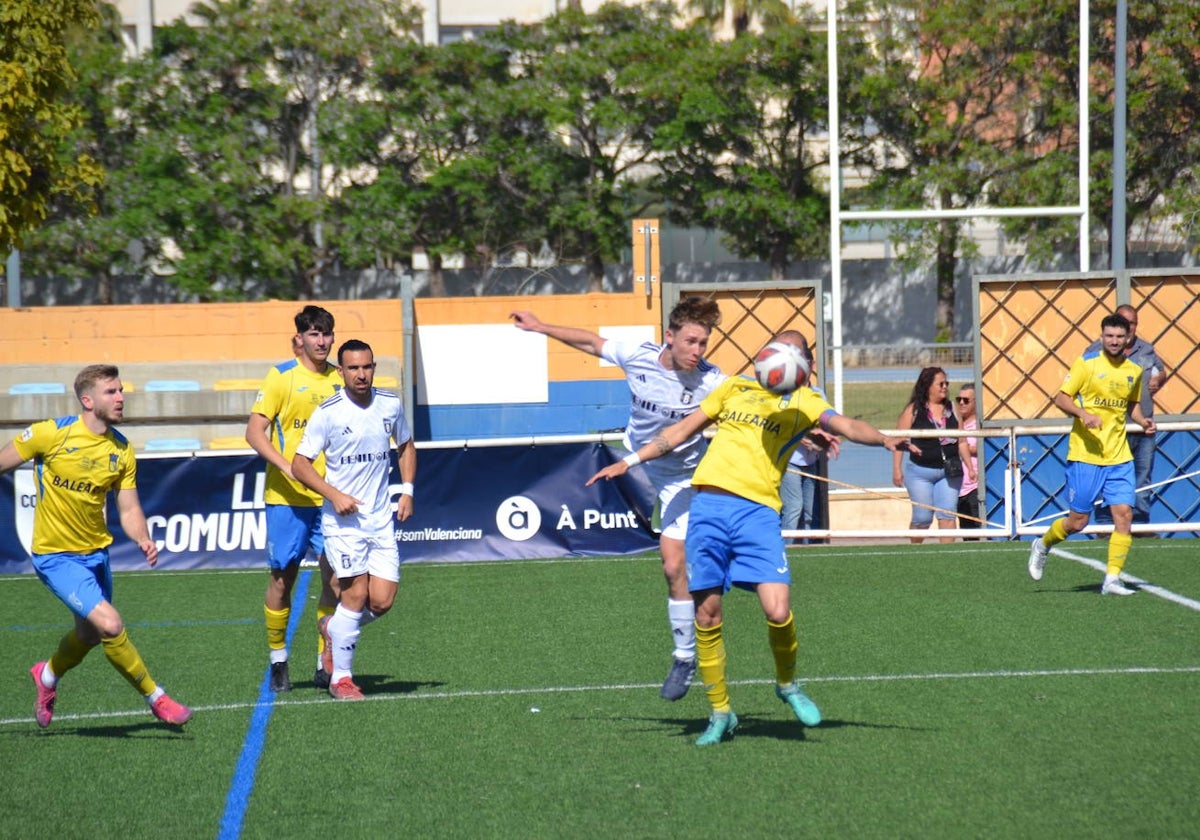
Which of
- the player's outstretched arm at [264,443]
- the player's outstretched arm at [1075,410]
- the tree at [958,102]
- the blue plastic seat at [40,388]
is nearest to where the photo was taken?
the player's outstretched arm at [264,443]

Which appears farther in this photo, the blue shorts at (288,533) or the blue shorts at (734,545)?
A: the blue shorts at (288,533)

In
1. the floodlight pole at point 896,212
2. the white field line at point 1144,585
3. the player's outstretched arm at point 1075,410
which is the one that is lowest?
the white field line at point 1144,585

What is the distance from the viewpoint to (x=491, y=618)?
1073 centimetres

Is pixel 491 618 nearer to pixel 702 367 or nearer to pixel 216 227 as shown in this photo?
pixel 702 367

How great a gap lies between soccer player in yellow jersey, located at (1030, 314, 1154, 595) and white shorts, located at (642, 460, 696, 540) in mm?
4190

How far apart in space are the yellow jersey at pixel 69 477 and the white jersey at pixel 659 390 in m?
2.72

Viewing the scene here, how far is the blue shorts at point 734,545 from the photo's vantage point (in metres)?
6.49

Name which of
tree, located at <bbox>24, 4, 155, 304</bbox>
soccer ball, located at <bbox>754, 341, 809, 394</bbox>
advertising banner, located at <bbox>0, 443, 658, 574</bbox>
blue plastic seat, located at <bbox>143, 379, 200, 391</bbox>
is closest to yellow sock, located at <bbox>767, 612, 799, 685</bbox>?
soccer ball, located at <bbox>754, 341, 809, 394</bbox>

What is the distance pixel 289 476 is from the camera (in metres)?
8.14

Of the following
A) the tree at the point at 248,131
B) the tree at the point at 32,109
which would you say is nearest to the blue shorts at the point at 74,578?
the tree at the point at 32,109

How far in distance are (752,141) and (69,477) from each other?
34.3 metres

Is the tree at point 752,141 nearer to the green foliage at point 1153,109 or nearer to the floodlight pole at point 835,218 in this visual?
the green foliage at point 1153,109

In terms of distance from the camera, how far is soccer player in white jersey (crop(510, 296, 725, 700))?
288 inches

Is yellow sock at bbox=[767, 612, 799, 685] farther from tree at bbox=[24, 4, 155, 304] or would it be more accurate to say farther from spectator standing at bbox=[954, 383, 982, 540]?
tree at bbox=[24, 4, 155, 304]
